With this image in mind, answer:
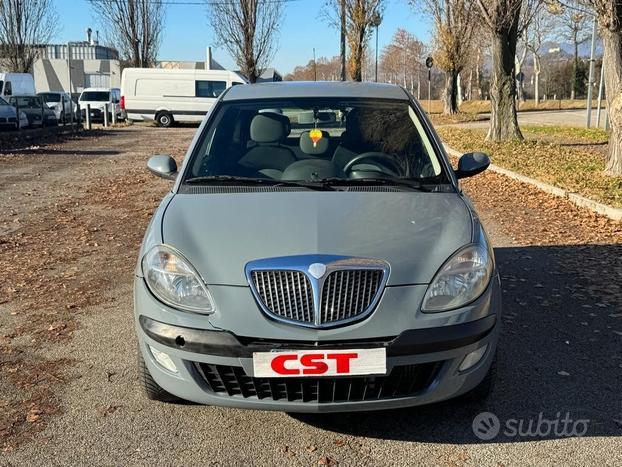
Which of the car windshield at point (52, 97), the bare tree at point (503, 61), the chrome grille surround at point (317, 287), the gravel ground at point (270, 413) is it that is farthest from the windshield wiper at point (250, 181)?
the car windshield at point (52, 97)

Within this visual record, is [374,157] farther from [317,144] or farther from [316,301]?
[316,301]

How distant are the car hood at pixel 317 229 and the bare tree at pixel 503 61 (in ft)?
45.5

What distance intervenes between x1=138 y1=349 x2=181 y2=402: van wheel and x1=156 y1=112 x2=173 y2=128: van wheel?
2967 centimetres

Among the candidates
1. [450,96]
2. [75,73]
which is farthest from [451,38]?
[75,73]

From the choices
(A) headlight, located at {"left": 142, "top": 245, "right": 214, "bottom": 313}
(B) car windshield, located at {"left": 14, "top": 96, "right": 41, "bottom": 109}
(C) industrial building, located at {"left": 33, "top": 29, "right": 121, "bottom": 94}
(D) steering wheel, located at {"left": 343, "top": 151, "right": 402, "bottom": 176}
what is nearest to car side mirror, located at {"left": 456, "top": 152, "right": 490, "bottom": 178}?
(D) steering wheel, located at {"left": 343, "top": 151, "right": 402, "bottom": 176}

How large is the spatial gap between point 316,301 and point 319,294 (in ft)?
0.11

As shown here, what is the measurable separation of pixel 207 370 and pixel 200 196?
1065 mm

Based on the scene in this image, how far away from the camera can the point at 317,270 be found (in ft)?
8.93

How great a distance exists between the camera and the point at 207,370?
2781mm

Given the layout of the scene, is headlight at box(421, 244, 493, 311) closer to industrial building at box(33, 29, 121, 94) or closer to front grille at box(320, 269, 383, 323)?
front grille at box(320, 269, 383, 323)

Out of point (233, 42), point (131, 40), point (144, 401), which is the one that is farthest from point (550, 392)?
point (131, 40)

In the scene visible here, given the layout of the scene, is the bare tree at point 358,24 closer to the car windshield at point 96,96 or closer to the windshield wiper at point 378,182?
the car windshield at point 96,96

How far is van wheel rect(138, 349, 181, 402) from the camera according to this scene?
3122 mm

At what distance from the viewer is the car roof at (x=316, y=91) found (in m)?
4.35
